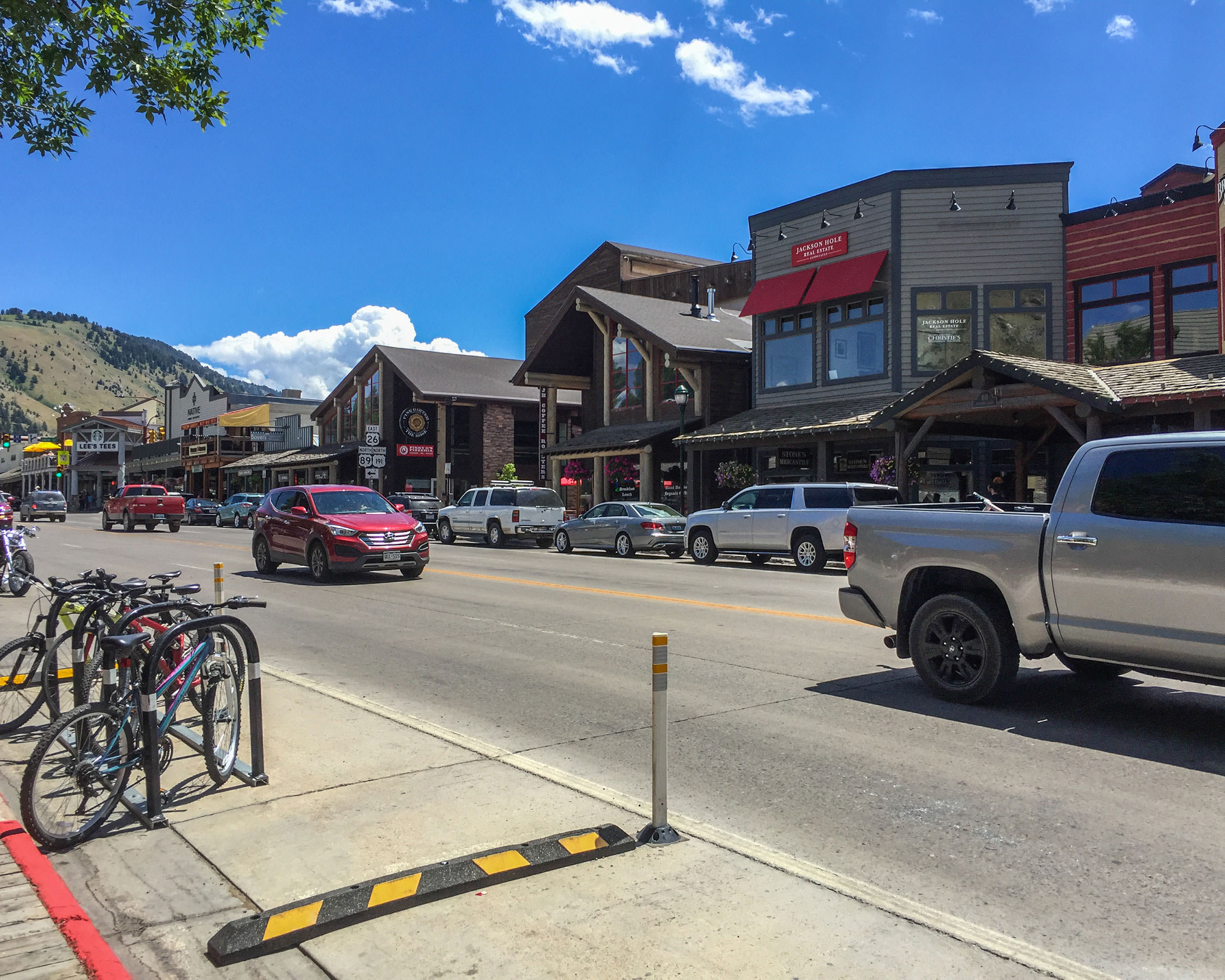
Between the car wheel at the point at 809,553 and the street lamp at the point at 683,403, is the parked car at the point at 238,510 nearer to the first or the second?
the street lamp at the point at 683,403

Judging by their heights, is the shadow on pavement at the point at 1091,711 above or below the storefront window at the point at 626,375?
below

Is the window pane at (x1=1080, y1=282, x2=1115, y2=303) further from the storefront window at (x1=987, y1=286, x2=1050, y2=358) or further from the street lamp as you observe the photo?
the street lamp

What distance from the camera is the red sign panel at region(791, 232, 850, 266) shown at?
2564 centimetres

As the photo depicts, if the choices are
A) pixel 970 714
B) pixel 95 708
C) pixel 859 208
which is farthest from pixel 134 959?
pixel 859 208

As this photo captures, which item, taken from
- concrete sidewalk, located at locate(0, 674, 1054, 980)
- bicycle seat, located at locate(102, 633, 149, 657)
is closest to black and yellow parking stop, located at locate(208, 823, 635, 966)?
concrete sidewalk, located at locate(0, 674, 1054, 980)

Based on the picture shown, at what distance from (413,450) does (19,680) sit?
41828 millimetres

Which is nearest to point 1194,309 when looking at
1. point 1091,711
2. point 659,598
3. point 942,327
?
point 942,327

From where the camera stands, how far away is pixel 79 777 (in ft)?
16.2

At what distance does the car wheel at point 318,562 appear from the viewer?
17.0m

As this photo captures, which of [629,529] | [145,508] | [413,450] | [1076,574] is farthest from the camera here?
[413,450]

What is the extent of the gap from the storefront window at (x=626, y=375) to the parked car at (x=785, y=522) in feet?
42.7

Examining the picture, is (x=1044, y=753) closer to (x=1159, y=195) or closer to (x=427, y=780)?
(x=427, y=780)

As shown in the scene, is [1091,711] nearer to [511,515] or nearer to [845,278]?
[845,278]

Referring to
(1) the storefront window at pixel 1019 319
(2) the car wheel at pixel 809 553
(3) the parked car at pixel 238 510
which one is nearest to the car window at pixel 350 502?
(2) the car wheel at pixel 809 553
